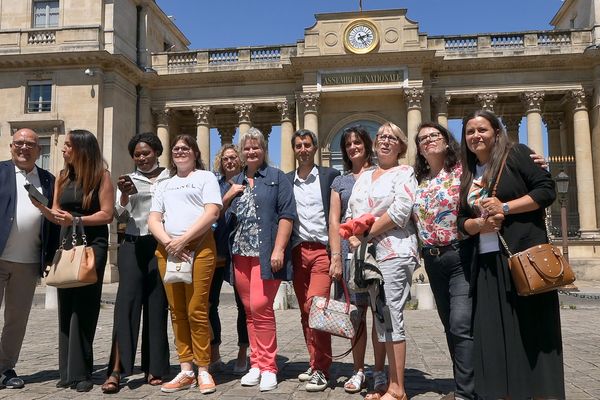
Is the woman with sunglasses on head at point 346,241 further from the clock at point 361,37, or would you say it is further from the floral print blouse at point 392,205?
the clock at point 361,37

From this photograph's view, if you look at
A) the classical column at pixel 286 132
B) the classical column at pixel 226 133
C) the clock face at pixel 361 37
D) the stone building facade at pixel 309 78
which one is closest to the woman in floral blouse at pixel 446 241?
the stone building facade at pixel 309 78

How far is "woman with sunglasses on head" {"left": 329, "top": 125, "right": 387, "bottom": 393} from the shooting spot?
193 inches

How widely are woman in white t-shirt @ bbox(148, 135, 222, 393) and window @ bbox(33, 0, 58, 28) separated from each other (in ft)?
81.7

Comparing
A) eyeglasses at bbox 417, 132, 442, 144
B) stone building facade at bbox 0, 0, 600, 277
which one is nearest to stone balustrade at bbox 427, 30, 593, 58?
stone building facade at bbox 0, 0, 600, 277

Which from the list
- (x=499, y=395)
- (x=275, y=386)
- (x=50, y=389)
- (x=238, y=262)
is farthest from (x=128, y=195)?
(x=499, y=395)

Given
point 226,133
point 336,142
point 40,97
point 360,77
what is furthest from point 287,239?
point 226,133

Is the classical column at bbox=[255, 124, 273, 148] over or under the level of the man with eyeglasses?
over

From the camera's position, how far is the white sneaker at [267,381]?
4.95 metres

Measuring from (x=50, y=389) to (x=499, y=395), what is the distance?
159 inches

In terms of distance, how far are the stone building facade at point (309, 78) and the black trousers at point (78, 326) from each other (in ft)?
67.1

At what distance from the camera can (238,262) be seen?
17.5 ft

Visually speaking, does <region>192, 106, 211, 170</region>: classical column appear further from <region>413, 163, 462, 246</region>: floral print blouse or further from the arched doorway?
<region>413, 163, 462, 246</region>: floral print blouse

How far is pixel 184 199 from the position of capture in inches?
202

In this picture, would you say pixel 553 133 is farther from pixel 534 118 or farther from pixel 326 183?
pixel 326 183
